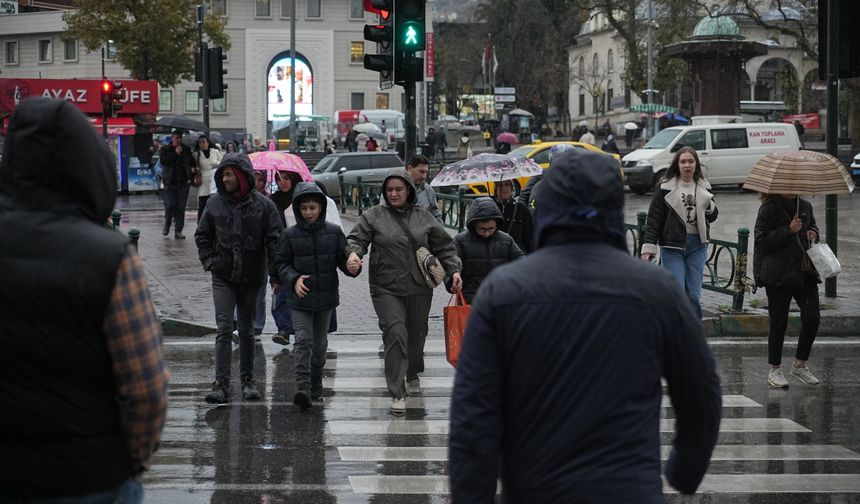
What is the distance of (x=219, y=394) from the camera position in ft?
30.2

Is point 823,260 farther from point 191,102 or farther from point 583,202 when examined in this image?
point 191,102

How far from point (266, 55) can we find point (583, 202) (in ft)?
258

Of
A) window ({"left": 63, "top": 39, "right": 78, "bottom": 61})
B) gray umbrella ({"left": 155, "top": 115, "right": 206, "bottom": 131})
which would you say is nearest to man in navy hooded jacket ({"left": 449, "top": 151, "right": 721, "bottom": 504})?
gray umbrella ({"left": 155, "top": 115, "right": 206, "bottom": 131})

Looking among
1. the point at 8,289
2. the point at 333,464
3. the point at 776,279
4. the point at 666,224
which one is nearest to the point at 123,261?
the point at 8,289

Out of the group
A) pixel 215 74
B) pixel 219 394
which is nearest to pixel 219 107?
pixel 215 74

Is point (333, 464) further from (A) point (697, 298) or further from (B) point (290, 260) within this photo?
(A) point (697, 298)

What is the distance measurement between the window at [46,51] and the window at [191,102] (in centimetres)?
917

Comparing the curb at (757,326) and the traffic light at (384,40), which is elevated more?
the traffic light at (384,40)

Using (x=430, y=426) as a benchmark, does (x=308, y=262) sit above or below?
above

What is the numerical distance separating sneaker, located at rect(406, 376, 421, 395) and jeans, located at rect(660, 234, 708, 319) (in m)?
2.85

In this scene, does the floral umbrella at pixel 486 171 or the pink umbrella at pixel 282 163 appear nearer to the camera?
the floral umbrella at pixel 486 171

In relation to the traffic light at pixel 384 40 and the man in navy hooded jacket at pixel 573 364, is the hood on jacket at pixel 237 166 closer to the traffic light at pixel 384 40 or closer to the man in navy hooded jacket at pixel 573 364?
the traffic light at pixel 384 40

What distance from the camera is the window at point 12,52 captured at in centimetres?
8238

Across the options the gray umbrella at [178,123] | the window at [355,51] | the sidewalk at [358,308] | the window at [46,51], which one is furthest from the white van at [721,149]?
the window at [46,51]
